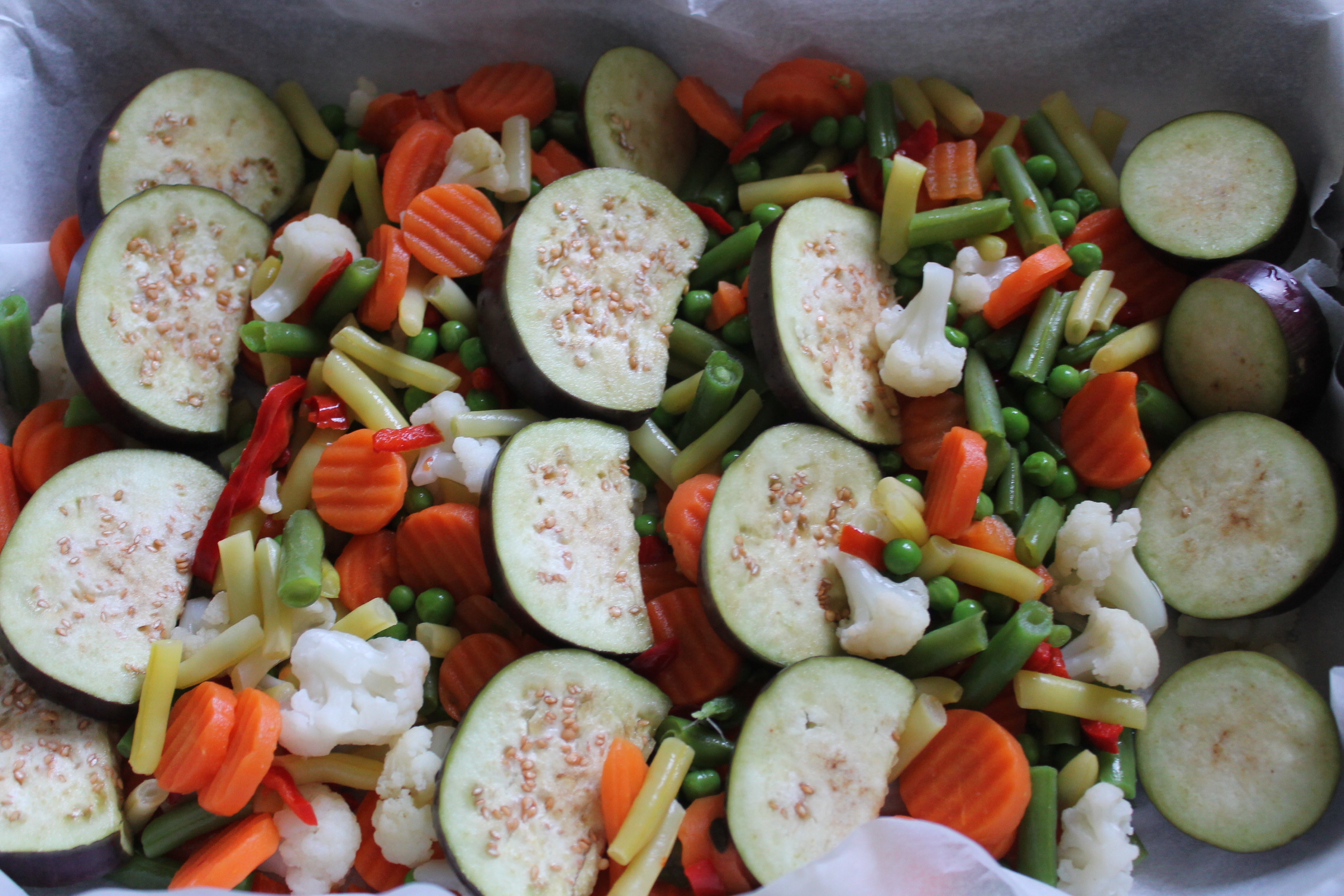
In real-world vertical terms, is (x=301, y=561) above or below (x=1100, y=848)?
above

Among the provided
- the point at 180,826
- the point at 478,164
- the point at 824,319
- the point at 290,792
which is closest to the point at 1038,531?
the point at 824,319

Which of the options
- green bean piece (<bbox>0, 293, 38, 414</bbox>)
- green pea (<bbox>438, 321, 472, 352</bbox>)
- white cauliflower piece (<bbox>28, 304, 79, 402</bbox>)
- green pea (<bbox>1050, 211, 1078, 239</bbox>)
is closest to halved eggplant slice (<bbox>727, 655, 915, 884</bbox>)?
green pea (<bbox>438, 321, 472, 352</bbox>)

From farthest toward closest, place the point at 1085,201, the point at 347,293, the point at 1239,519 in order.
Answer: the point at 1085,201
the point at 347,293
the point at 1239,519

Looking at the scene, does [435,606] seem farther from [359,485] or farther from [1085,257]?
[1085,257]

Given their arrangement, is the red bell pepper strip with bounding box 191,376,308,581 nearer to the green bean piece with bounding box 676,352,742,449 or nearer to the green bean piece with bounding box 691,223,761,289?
the green bean piece with bounding box 676,352,742,449

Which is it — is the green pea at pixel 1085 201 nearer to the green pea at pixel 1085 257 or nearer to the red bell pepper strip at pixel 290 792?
the green pea at pixel 1085 257
